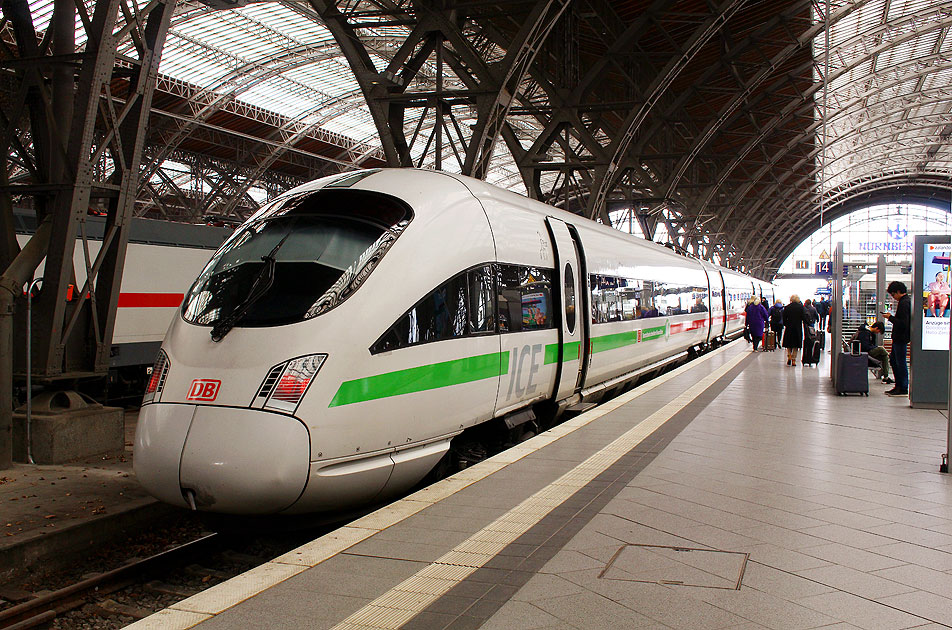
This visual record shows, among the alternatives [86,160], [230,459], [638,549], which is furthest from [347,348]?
[86,160]

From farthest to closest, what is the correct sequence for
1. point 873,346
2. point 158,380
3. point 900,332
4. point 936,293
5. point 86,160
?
point 873,346, point 900,332, point 936,293, point 86,160, point 158,380

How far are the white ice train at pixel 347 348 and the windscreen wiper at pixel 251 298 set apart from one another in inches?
0.7

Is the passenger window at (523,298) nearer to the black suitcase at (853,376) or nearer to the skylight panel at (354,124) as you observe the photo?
the black suitcase at (853,376)

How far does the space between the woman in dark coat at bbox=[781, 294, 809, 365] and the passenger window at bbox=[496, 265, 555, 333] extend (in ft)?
34.1

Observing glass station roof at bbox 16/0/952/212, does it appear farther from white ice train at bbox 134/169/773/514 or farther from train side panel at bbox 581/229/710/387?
white ice train at bbox 134/169/773/514

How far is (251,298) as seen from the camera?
609 cm

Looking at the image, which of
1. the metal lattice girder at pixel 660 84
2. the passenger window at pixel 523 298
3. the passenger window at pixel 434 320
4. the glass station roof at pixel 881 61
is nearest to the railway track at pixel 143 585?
the passenger window at pixel 434 320

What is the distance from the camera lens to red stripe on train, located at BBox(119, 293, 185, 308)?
13586 mm

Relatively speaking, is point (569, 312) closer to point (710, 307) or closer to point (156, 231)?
point (156, 231)

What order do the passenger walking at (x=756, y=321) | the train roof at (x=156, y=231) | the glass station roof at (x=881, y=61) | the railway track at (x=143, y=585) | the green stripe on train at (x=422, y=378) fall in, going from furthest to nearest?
1. the glass station roof at (x=881, y=61)
2. the passenger walking at (x=756, y=321)
3. the train roof at (x=156, y=231)
4. the green stripe on train at (x=422, y=378)
5. the railway track at (x=143, y=585)

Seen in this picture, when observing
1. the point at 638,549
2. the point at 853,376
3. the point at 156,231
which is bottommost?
the point at 638,549

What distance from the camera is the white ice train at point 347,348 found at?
5.46m

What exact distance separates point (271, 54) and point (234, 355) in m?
28.2

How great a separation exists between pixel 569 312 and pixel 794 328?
400 inches
